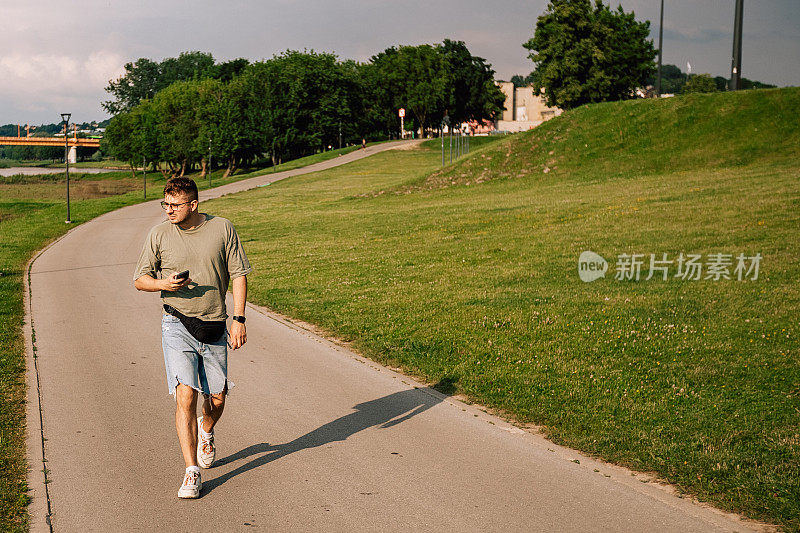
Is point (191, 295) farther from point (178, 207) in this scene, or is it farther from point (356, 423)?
point (356, 423)

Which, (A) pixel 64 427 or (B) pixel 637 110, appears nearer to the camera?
(A) pixel 64 427

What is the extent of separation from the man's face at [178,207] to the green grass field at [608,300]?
3.81 m

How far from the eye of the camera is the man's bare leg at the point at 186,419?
5.71 meters

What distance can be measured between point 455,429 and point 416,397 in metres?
1.11

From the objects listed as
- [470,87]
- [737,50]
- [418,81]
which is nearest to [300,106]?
[418,81]

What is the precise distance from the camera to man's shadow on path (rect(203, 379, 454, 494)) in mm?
6340

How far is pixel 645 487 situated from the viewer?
5656mm

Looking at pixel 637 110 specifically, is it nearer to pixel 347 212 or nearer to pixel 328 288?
pixel 347 212

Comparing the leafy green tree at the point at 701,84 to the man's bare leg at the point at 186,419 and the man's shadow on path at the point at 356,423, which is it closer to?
the man's shadow on path at the point at 356,423

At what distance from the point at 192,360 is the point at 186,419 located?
0.46m

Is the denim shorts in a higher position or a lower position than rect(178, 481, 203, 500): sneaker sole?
higher

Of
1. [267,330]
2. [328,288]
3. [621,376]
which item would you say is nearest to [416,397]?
[621,376]

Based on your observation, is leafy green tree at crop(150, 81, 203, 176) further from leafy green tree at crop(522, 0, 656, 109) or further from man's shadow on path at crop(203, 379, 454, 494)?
man's shadow on path at crop(203, 379, 454, 494)

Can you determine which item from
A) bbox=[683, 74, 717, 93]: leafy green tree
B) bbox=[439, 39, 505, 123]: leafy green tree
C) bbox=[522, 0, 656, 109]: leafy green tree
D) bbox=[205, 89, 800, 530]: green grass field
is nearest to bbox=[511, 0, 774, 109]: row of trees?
bbox=[522, 0, 656, 109]: leafy green tree
